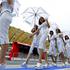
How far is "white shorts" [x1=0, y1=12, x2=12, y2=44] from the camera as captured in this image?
4945 mm

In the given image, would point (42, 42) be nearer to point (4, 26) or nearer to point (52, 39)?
point (52, 39)

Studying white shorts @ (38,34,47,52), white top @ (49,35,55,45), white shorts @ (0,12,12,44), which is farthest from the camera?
white top @ (49,35,55,45)

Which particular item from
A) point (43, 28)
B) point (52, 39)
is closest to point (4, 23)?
point (43, 28)

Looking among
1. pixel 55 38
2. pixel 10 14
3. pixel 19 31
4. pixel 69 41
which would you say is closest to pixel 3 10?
pixel 10 14

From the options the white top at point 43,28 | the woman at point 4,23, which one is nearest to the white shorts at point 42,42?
the white top at point 43,28

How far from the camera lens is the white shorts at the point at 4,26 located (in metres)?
4.94

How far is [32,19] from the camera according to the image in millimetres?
16719

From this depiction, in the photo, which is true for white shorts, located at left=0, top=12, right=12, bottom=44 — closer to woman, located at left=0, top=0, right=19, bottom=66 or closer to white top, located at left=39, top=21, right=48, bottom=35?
woman, located at left=0, top=0, right=19, bottom=66

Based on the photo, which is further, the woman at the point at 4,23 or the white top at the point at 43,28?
the white top at the point at 43,28

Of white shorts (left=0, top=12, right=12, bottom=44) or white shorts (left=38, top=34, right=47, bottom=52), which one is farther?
white shorts (left=38, top=34, right=47, bottom=52)

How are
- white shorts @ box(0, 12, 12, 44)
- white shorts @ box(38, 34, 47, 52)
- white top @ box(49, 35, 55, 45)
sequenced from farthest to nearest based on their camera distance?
white top @ box(49, 35, 55, 45), white shorts @ box(38, 34, 47, 52), white shorts @ box(0, 12, 12, 44)

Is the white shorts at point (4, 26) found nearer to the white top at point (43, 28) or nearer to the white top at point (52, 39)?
the white top at point (43, 28)

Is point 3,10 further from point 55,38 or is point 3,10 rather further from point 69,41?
point 69,41

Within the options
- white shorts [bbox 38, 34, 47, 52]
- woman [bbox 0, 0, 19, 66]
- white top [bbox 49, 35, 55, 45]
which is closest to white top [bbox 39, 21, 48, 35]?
white shorts [bbox 38, 34, 47, 52]
